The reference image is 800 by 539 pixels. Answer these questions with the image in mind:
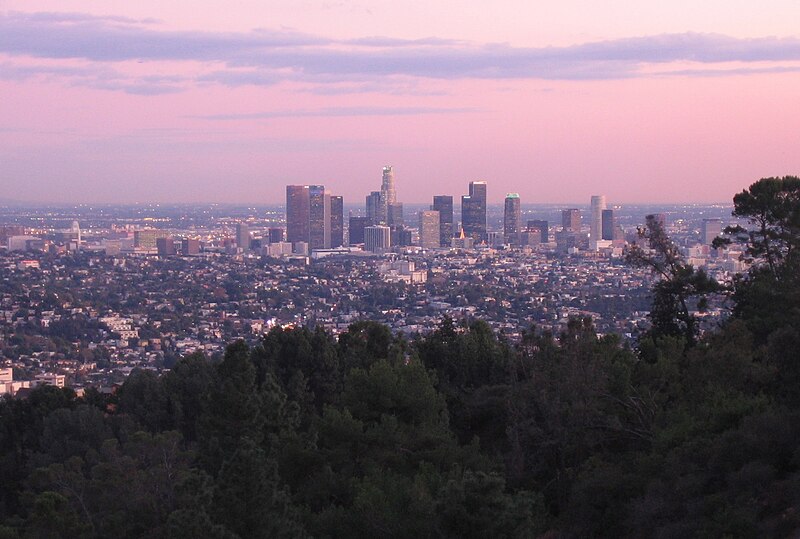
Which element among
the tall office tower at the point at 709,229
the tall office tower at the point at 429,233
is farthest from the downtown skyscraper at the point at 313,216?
the tall office tower at the point at 709,229

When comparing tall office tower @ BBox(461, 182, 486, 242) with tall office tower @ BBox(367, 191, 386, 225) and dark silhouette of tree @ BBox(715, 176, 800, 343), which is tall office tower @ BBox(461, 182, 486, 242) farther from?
dark silhouette of tree @ BBox(715, 176, 800, 343)

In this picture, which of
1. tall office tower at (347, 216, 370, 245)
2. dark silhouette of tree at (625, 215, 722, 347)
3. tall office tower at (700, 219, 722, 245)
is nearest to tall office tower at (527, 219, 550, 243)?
tall office tower at (347, 216, 370, 245)

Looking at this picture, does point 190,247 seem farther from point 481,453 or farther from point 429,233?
point 481,453

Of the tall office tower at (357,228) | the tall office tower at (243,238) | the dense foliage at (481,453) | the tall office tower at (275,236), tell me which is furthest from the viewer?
the tall office tower at (357,228)

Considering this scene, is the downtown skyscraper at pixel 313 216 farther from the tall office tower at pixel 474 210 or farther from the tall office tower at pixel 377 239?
the tall office tower at pixel 474 210

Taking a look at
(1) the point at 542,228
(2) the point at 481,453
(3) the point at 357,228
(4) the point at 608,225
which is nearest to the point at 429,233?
(3) the point at 357,228

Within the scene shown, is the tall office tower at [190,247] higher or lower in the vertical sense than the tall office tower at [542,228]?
lower

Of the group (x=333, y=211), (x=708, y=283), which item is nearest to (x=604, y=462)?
(x=708, y=283)
